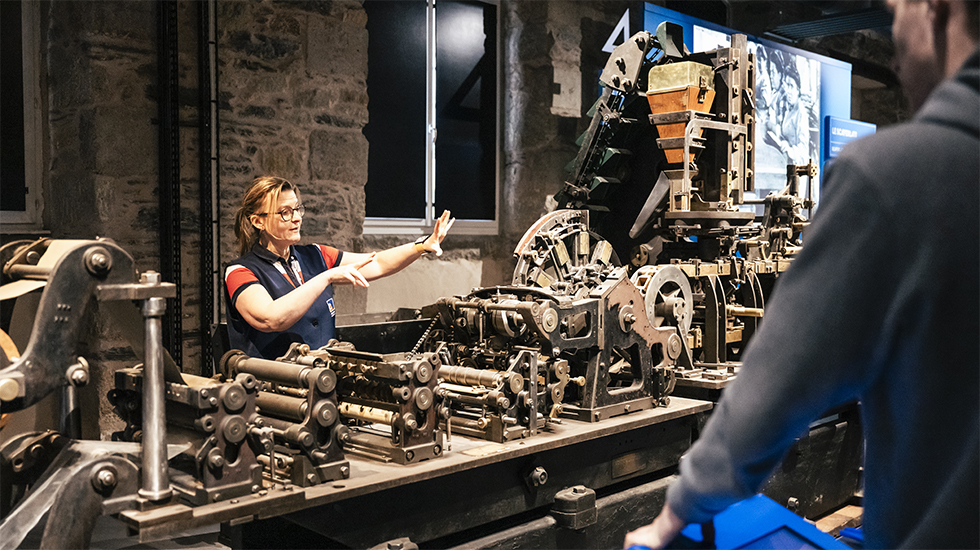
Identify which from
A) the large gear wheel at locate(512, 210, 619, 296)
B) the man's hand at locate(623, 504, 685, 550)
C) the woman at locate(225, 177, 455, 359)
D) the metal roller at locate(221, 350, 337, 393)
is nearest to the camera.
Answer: the man's hand at locate(623, 504, 685, 550)

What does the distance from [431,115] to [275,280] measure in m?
4.01

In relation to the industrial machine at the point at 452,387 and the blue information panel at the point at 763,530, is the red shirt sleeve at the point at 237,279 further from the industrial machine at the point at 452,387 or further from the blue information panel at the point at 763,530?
the blue information panel at the point at 763,530

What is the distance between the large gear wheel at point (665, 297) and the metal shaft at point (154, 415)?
2.26 metres

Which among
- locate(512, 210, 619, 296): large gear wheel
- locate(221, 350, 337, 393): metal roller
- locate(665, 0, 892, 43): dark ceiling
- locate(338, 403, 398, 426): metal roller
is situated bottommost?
locate(338, 403, 398, 426): metal roller

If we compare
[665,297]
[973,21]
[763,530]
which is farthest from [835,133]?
[973,21]

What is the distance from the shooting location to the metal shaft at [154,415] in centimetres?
232

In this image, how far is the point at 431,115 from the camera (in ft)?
24.3

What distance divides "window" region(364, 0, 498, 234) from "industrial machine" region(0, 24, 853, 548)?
2147 mm

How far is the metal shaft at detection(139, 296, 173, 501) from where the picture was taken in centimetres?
232

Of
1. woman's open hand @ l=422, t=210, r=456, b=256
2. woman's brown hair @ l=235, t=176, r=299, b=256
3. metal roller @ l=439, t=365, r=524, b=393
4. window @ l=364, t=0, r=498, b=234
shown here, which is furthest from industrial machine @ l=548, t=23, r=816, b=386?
window @ l=364, t=0, r=498, b=234

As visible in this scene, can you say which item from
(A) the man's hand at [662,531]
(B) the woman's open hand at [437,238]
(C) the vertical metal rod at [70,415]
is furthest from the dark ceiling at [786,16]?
(A) the man's hand at [662,531]

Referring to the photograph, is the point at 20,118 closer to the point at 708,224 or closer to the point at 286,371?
the point at 286,371

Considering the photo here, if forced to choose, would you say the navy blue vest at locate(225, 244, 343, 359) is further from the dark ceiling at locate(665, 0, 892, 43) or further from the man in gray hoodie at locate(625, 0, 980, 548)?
the dark ceiling at locate(665, 0, 892, 43)

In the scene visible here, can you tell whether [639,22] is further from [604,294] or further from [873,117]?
[873,117]
